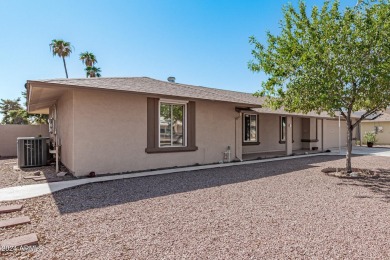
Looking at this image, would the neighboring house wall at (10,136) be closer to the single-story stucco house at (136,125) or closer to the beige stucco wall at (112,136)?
the single-story stucco house at (136,125)

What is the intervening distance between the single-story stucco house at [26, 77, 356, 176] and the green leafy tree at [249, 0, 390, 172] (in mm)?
3141

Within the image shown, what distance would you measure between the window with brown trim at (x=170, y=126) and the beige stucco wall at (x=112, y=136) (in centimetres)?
23

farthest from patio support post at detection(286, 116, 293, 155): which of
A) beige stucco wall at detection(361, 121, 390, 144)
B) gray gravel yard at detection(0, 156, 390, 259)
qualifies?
beige stucco wall at detection(361, 121, 390, 144)

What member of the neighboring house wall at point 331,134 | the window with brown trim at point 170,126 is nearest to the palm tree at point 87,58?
the window with brown trim at point 170,126

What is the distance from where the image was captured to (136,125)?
9852 mm

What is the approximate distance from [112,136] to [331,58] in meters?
8.21

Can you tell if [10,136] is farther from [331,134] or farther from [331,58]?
[331,134]

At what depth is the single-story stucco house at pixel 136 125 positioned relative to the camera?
867 cm

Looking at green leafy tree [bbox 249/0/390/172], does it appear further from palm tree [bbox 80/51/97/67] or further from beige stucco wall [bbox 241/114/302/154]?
palm tree [bbox 80/51/97/67]

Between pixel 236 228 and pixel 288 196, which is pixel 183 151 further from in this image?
pixel 236 228

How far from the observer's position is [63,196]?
6277 mm

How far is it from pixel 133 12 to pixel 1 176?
31.2ft

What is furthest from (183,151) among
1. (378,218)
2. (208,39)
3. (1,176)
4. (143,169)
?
(208,39)

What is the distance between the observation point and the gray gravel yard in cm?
345
